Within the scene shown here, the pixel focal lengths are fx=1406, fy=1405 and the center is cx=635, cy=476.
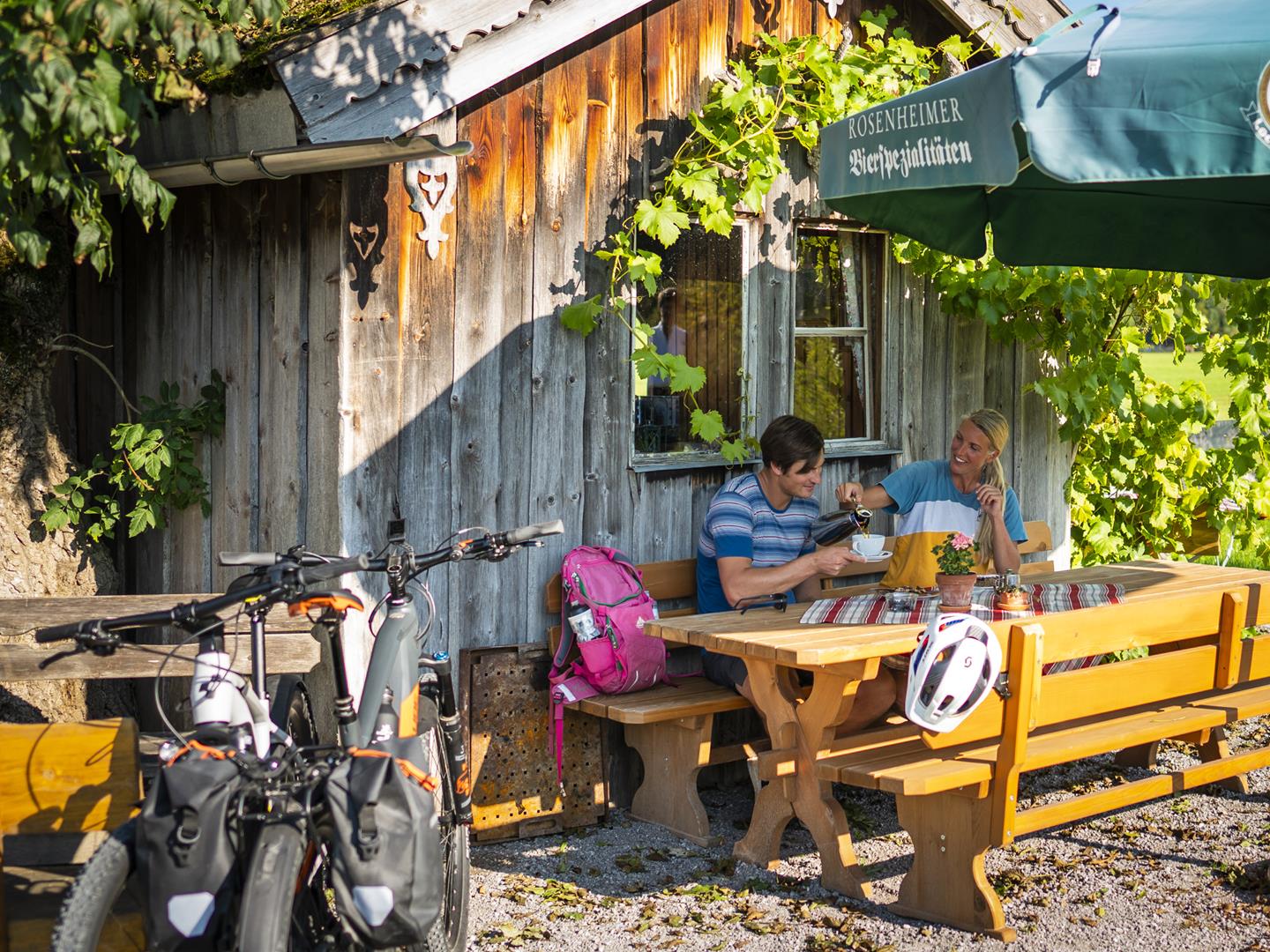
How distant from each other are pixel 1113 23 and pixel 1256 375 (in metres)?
4.65

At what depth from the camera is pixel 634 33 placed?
19.0 feet

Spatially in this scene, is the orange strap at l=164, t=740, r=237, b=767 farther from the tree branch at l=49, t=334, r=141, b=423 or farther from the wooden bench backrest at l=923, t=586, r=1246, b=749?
the tree branch at l=49, t=334, r=141, b=423

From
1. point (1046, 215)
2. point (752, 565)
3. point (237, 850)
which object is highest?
point (1046, 215)

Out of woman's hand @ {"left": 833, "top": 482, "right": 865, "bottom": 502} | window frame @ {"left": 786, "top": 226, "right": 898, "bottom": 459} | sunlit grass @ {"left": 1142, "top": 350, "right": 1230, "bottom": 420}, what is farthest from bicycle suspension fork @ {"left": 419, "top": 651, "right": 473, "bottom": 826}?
sunlit grass @ {"left": 1142, "top": 350, "right": 1230, "bottom": 420}

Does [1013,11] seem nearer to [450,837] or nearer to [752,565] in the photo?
[752,565]

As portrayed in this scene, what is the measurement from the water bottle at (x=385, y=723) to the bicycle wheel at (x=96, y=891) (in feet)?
2.39

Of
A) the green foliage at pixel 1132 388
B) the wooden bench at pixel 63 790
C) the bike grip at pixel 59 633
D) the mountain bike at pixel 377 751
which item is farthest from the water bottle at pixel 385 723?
the green foliage at pixel 1132 388

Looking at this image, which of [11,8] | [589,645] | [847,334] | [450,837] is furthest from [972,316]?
[11,8]

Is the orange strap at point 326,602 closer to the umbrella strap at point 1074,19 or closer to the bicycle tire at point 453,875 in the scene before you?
the bicycle tire at point 453,875

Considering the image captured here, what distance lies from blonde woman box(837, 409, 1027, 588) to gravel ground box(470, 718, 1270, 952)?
3.40 feet

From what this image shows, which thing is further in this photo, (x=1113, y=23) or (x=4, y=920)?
(x=1113, y=23)

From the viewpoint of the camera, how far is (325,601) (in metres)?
3.35

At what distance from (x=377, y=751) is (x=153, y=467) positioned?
8.96ft

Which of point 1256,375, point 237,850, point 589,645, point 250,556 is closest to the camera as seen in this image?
point 237,850
